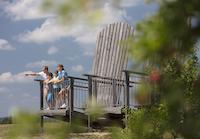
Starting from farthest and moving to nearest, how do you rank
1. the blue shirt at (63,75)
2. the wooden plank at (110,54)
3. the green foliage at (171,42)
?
the wooden plank at (110,54) < the blue shirt at (63,75) < the green foliage at (171,42)

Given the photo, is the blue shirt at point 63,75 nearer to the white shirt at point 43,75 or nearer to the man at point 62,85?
the man at point 62,85

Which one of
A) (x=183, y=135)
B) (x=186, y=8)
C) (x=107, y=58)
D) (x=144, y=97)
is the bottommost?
(x=183, y=135)

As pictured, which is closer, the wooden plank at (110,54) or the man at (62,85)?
the man at (62,85)

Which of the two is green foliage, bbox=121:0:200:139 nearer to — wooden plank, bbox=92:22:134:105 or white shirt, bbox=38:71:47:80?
white shirt, bbox=38:71:47:80

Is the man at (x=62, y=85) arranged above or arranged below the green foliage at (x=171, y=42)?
above

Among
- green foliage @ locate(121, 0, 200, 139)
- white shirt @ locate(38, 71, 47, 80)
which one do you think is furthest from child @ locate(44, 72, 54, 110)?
green foliage @ locate(121, 0, 200, 139)

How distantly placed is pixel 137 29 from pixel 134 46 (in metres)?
0.06

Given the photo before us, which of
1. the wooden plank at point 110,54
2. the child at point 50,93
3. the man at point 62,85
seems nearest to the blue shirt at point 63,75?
the man at point 62,85

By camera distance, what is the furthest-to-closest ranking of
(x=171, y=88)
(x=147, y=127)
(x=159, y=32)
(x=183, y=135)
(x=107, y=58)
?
(x=107, y=58) → (x=147, y=127) → (x=183, y=135) → (x=171, y=88) → (x=159, y=32)

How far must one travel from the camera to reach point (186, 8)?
1348mm

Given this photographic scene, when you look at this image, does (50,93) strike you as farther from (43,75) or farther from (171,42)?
(171,42)

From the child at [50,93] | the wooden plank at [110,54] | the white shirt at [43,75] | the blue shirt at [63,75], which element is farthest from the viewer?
the wooden plank at [110,54]

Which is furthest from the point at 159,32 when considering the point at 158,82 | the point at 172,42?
the point at 158,82

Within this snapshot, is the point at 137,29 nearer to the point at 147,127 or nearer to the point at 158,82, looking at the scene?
the point at 158,82
